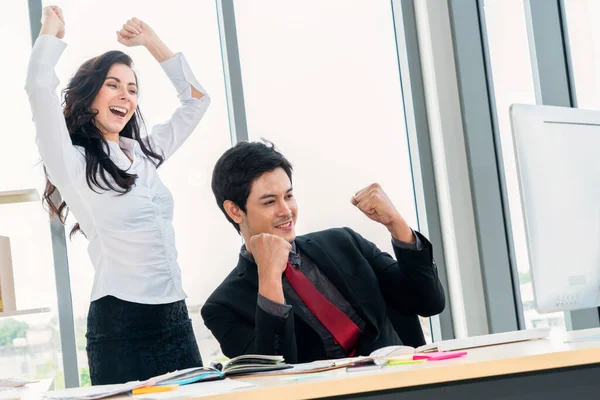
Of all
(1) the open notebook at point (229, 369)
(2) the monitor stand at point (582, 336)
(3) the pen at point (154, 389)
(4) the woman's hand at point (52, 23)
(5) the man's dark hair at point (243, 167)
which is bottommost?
(2) the monitor stand at point (582, 336)

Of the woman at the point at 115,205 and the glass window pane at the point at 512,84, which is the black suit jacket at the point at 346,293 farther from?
the glass window pane at the point at 512,84

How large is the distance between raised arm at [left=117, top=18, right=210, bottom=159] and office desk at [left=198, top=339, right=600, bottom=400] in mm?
1659

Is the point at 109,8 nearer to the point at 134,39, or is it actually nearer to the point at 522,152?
the point at 134,39

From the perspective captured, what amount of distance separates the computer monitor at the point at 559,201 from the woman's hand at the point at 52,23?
1.58 m

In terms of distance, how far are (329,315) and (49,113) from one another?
3.52 ft

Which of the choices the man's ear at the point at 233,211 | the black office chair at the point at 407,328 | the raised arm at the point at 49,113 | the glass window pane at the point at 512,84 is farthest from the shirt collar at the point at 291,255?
the glass window pane at the point at 512,84

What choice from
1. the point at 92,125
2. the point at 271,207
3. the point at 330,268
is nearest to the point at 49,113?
the point at 92,125

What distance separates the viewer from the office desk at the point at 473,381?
111 centimetres

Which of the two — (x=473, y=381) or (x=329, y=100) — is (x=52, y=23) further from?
(x=473, y=381)

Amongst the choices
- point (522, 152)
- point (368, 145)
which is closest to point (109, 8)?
point (368, 145)

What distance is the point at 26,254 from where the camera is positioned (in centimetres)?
282

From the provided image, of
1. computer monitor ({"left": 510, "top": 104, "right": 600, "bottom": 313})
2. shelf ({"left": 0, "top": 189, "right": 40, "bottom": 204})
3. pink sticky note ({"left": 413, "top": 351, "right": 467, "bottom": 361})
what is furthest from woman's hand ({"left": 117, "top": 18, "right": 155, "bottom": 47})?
pink sticky note ({"left": 413, "top": 351, "right": 467, "bottom": 361})

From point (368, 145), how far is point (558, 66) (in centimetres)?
86

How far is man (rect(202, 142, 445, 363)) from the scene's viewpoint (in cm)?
189
